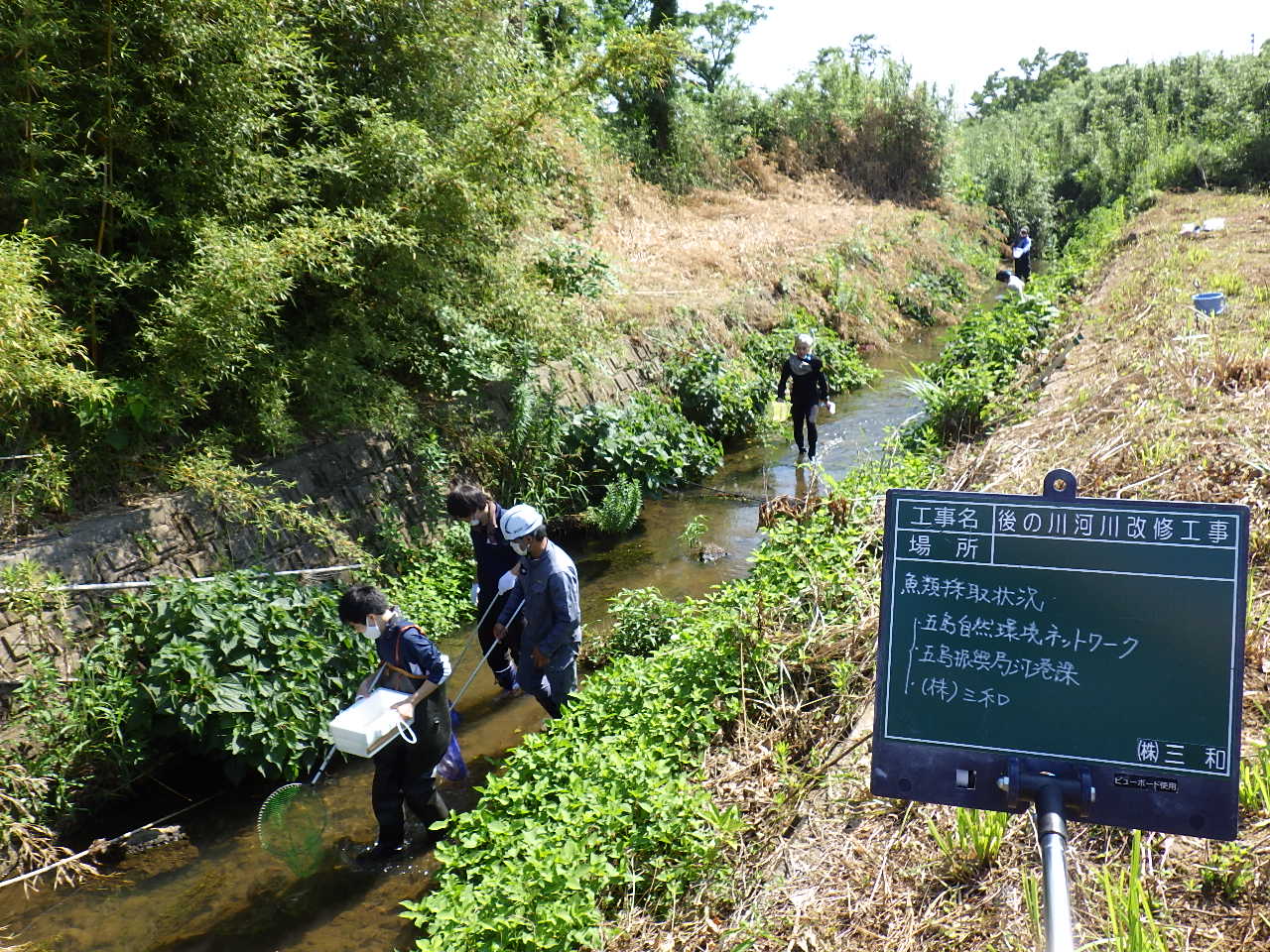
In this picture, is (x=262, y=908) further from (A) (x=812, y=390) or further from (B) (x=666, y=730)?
(A) (x=812, y=390)

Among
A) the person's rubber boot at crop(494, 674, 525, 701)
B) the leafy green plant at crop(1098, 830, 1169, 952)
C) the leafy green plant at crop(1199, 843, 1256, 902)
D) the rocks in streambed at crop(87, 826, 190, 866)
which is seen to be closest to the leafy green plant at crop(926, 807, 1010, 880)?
the leafy green plant at crop(1098, 830, 1169, 952)

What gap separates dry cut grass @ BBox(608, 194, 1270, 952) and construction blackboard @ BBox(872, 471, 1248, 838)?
0.64 metres

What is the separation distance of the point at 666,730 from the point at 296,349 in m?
5.03

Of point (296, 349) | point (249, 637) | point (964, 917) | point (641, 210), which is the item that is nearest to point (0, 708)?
point (249, 637)

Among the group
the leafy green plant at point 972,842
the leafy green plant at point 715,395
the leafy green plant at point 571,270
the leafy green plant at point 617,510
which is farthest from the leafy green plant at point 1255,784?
the leafy green plant at point 715,395

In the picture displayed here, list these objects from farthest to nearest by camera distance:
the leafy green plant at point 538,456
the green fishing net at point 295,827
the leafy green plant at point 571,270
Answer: the leafy green plant at point 571,270 < the leafy green plant at point 538,456 < the green fishing net at point 295,827

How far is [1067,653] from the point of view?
8.09 feet

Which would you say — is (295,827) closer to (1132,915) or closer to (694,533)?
(1132,915)

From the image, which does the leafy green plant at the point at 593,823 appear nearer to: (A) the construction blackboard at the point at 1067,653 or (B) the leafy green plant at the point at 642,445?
(A) the construction blackboard at the point at 1067,653

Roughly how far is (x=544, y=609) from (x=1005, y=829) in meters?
2.85

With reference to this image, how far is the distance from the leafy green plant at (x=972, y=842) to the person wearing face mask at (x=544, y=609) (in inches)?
101

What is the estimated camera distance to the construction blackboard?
2344mm

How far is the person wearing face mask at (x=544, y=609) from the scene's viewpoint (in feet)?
17.7

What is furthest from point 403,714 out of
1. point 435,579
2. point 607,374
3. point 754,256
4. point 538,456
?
point 754,256
